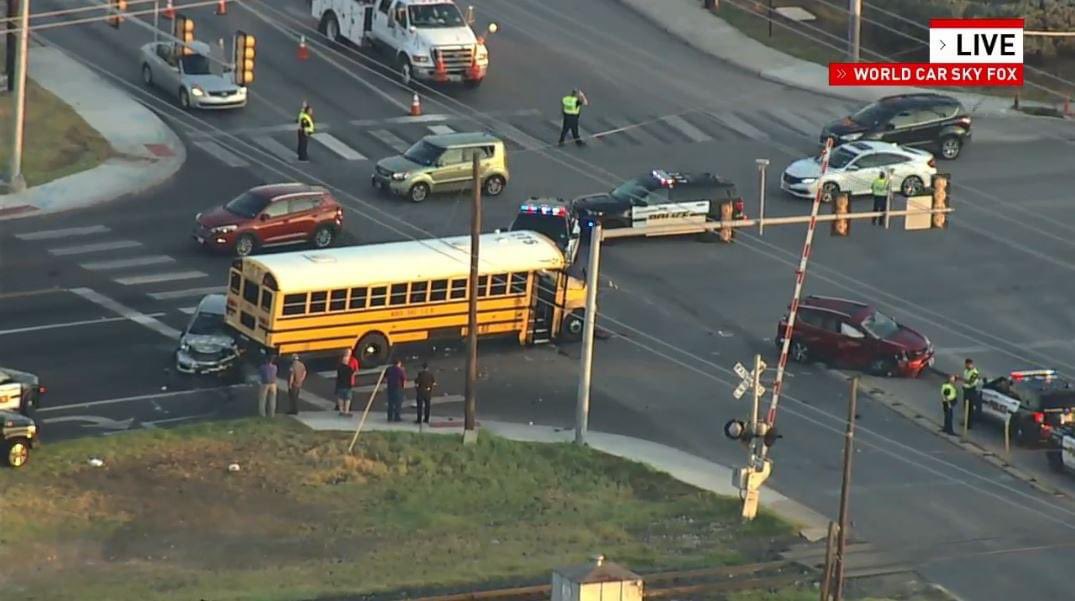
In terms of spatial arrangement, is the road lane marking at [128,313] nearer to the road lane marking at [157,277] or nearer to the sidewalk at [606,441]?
the road lane marking at [157,277]

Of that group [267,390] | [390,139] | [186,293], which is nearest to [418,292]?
[267,390]

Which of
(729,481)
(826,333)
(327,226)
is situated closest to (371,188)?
(327,226)

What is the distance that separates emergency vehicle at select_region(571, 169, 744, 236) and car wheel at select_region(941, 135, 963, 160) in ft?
31.1

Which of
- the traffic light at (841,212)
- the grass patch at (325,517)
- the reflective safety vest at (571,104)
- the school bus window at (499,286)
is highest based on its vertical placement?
the traffic light at (841,212)

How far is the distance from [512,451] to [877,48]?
111 feet

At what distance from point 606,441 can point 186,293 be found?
1131 centimetres

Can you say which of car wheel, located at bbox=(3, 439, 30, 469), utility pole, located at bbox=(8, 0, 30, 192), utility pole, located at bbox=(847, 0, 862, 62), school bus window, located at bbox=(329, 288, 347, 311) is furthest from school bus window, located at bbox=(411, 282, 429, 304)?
utility pole, located at bbox=(847, 0, 862, 62)

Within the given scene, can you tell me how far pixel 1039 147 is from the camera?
237 ft

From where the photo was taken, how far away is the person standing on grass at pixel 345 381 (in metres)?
50.8

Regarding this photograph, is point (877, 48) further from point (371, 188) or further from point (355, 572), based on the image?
point (355, 572)

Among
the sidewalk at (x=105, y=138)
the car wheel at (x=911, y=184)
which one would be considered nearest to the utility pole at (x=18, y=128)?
the sidewalk at (x=105, y=138)

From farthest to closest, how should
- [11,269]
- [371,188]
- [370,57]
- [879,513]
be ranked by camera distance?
[370,57] < [371,188] < [11,269] < [879,513]

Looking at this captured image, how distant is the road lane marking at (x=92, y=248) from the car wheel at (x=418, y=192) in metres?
7.30

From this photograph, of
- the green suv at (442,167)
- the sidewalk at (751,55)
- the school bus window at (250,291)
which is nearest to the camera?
the school bus window at (250,291)
